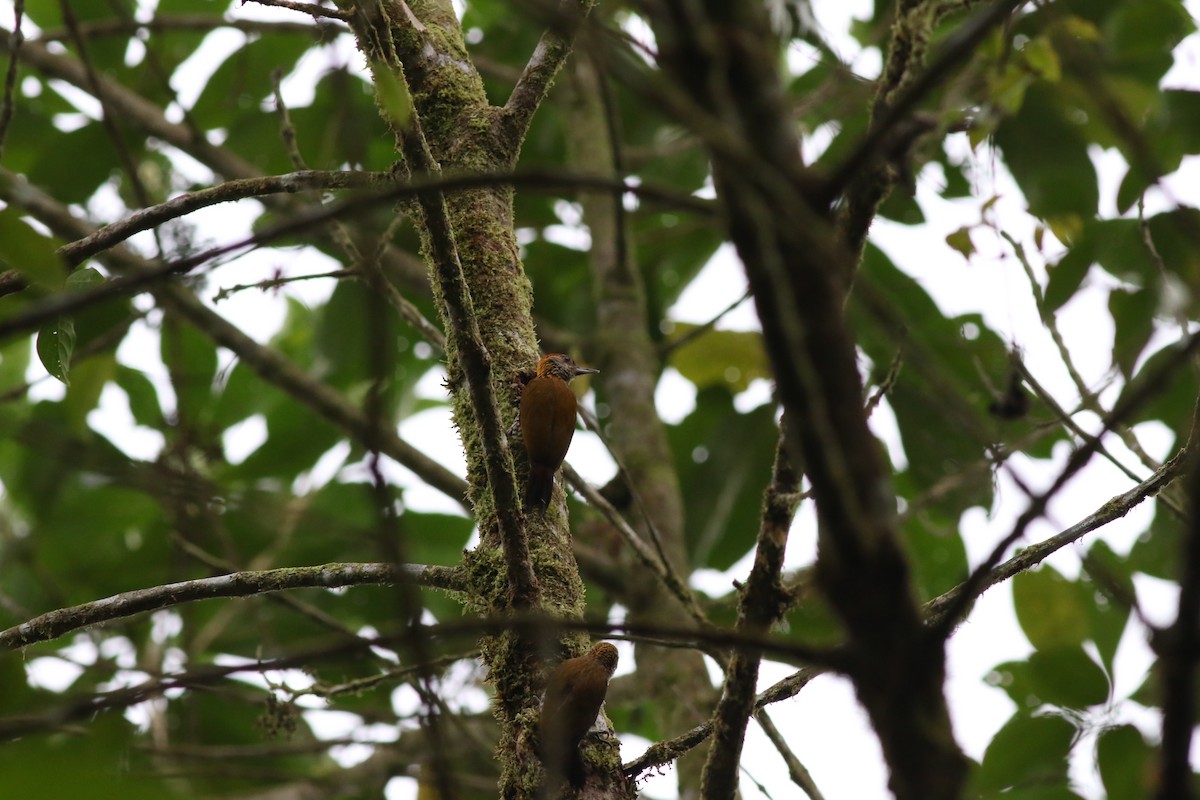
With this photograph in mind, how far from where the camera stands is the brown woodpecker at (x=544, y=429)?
2.93 meters

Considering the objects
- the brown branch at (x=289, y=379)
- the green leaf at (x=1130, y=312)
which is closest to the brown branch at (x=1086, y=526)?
the green leaf at (x=1130, y=312)

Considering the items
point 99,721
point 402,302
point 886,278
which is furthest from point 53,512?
point 99,721

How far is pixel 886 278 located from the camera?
5.96 meters

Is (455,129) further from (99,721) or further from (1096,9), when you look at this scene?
(1096,9)

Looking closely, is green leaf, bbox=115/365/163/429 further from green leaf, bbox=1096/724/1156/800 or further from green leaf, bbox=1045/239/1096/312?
green leaf, bbox=1096/724/1156/800

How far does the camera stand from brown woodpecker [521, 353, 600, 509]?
2.93 metres

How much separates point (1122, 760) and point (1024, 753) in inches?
18.3

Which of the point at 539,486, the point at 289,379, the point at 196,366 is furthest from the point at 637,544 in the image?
the point at 196,366

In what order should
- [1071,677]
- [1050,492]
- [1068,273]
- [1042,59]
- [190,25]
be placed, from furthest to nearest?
[190,25] < [1068,273] < [1071,677] < [1042,59] < [1050,492]

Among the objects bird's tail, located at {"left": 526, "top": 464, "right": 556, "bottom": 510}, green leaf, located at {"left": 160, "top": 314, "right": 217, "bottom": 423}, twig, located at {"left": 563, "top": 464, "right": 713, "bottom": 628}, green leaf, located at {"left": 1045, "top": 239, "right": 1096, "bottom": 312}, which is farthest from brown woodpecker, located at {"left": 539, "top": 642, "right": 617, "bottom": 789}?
green leaf, located at {"left": 160, "top": 314, "right": 217, "bottom": 423}

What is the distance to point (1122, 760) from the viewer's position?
3.30 metres

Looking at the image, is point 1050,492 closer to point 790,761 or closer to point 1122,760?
point 790,761

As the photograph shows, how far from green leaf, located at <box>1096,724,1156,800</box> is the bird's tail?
1.79m

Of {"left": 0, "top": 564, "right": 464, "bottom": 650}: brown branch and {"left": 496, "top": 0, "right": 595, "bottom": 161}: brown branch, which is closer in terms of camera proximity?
{"left": 0, "top": 564, "right": 464, "bottom": 650}: brown branch
